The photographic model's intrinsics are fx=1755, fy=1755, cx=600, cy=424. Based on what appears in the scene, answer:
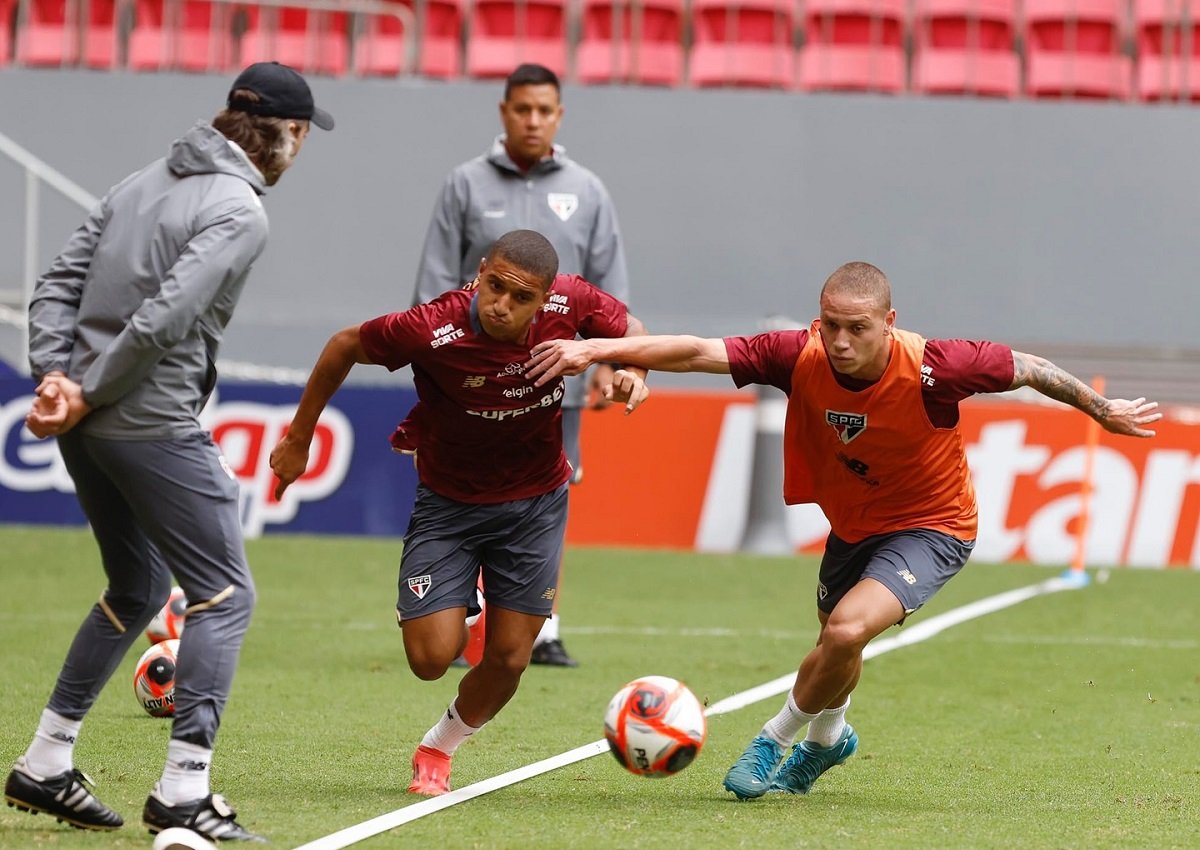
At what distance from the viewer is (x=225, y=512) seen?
4.59 metres

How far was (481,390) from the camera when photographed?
5.46m

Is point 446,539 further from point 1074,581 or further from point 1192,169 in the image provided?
point 1192,169

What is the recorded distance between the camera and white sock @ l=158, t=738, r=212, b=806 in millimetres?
4426

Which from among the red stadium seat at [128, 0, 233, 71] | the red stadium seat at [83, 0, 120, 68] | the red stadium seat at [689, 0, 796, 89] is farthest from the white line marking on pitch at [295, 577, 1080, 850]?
the red stadium seat at [83, 0, 120, 68]

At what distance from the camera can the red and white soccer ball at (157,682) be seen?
644 centimetres

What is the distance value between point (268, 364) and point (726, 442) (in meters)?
4.52

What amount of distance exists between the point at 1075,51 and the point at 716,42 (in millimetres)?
3424

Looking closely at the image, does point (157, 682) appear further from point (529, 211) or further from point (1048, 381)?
point (1048, 381)

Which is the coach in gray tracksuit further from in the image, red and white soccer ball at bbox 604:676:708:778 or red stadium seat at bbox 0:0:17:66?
red stadium seat at bbox 0:0:17:66

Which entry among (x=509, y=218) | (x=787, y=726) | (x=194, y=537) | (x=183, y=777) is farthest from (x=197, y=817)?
(x=509, y=218)

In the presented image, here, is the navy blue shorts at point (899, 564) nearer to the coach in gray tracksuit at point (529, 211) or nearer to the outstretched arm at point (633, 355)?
the outstretched arm at point (633, 355)

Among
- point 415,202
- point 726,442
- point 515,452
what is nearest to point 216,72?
point 415,202

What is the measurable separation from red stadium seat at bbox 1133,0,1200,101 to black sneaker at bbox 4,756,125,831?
14.4m

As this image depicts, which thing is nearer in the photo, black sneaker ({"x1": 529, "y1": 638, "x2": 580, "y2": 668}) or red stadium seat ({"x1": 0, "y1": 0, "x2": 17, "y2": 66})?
black sneaker ({"x1": 529, "y1": 638, "x2": 580, "y2": 668})
